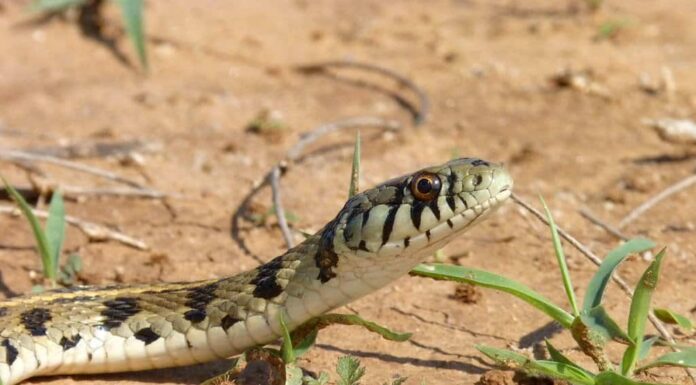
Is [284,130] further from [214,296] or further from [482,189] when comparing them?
[482,189]

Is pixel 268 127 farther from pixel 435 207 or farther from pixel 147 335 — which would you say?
pixel 435 207

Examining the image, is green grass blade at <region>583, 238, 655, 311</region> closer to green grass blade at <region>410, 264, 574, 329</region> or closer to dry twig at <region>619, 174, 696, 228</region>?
green grass blade at <region>410, 264, 574, 329</region>

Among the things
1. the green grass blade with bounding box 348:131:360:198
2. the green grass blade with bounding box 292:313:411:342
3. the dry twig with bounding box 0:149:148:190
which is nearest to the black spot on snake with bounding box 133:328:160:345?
the green grass blade with bounding box 292:313:411:342

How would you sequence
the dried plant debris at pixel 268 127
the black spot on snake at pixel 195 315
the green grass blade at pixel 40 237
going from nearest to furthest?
the black spot on snake at pixel 195 315
the green grass blade at pixel 40 237
the dried plant debris at pixel 268 127

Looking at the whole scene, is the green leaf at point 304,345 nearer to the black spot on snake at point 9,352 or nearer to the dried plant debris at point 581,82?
the black spot on snake at point 9,352

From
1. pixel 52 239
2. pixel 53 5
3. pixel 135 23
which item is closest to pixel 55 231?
pixel 52 239

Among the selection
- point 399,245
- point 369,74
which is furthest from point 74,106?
point 399,245

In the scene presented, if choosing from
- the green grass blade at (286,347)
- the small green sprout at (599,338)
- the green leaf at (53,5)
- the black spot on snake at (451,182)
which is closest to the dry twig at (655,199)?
the small green sprout at (599,338)
